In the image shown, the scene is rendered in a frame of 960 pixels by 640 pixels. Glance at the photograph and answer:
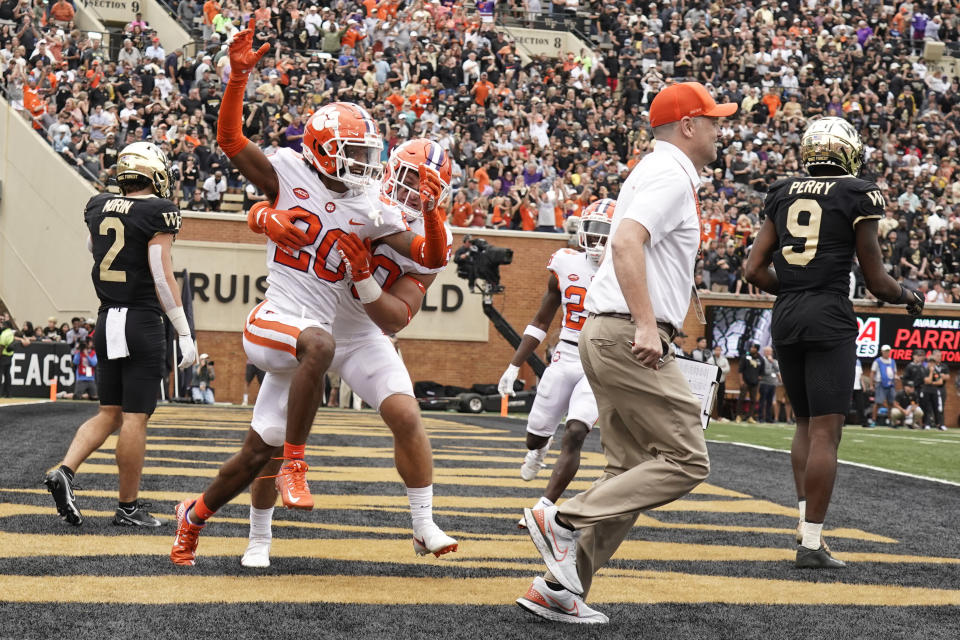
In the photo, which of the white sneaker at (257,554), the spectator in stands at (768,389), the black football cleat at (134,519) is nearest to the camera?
the white sneaker at (257,554)

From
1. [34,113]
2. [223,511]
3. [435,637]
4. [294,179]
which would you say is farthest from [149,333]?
[34,113]

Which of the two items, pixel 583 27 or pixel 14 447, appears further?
pixel 583 27

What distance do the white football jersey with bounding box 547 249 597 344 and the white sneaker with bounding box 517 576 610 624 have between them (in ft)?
10.1

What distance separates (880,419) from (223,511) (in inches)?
742

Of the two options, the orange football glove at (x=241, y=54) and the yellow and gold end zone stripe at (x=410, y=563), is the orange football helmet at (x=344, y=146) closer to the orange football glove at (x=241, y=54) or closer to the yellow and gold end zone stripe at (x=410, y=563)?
the orange football glove at (x=241, y=54)

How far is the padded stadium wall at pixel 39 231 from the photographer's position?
21.3 m

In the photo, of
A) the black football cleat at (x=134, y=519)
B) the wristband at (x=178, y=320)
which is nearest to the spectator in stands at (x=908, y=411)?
the wristband at (x=178, y=320)

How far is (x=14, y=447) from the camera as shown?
350 inches

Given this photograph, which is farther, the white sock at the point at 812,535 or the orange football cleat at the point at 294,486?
the white sock at the point at 812,535

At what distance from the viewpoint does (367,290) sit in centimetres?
455

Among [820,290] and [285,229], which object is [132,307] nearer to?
[285,229]

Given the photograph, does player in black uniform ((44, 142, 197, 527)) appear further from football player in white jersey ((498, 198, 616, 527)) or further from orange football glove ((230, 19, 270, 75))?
football player in white jersey ((498, 198, 616, 527))

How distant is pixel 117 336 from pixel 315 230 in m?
1.76

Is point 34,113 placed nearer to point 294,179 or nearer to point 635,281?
point 294,179
